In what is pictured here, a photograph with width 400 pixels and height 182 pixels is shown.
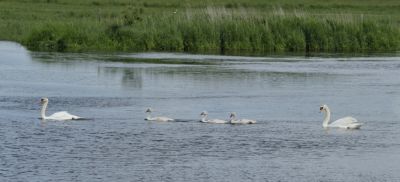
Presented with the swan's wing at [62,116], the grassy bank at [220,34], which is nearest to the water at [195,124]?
the swan's wing at [62,116]

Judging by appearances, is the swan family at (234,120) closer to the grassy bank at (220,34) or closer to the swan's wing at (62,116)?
the swan's wing at (62,116)

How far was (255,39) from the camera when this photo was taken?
45938 millimetres

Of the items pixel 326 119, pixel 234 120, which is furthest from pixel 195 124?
pixel 326 119

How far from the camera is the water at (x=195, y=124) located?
57.5ft

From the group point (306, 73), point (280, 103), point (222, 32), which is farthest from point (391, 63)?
point (280, 103)

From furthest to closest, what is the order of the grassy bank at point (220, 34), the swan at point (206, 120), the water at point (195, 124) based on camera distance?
the grassy bank at point (220, 34), the swan at point (206, 120), the water at point (195, 124)

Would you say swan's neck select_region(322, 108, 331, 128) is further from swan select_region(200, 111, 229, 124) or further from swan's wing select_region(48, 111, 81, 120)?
swan's wing select_region(48, 111, 81, 120)

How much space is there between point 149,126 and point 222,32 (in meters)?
23.7

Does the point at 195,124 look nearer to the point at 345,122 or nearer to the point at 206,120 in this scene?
the point at 206,120

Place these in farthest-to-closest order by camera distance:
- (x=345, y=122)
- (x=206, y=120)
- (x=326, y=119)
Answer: (x=326, y=119) < (x=206, y=120) < (x=345, y=122)

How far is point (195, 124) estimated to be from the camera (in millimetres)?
22266

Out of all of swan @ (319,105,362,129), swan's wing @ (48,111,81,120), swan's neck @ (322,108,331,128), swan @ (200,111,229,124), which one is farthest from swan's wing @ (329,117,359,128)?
swan's wing @ (48,111,81,120)

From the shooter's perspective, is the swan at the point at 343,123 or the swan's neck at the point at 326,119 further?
the swan's neck at the point at 326,119

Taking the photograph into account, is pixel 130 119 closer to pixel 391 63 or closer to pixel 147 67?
pixel 147 67
